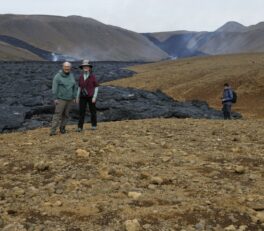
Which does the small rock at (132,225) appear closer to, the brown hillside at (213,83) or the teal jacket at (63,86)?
the teal jacket at (63,86)

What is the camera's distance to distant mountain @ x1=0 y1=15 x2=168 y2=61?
163000 millimetres

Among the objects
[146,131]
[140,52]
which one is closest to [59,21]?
[140,52]

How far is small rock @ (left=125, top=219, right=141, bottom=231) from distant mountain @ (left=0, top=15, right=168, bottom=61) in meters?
147

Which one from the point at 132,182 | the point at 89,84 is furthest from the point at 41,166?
the point at 89,84

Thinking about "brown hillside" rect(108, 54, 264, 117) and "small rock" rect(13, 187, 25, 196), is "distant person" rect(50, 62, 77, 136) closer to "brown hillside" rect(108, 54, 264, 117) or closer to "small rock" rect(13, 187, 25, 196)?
"small rock" rect(13, 187, 25, 196)

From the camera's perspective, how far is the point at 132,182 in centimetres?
769

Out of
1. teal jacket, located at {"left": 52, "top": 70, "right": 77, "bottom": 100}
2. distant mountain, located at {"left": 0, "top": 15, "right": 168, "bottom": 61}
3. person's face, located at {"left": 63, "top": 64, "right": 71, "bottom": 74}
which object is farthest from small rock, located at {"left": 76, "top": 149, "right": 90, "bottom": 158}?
distant mountain, located at {"left": 0, "top": 15, "right": 168, "bottom": 61}

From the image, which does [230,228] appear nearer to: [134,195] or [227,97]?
[134,195]

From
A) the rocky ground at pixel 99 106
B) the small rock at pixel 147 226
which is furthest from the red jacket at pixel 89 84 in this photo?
the small rock at pixel 147 226

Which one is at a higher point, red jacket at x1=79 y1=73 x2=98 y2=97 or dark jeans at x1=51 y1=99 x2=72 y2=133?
red jacket at x1=79 y1=73 x2=98 y2=97

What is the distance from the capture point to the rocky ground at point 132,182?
20.6 ft

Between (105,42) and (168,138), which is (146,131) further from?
(105,42)

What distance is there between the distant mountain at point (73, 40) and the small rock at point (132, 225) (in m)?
147

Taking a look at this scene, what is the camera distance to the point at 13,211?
21.5 ft
